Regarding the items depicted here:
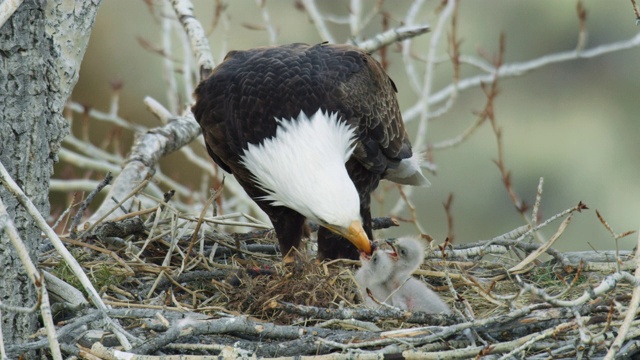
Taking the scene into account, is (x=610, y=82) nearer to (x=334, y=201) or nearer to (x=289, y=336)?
(x=334, y=201)

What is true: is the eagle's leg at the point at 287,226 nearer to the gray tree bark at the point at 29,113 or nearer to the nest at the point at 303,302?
the nest at the point at 303,302

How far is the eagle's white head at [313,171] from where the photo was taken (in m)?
3.85

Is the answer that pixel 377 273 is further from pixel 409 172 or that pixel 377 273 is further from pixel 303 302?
pixel 409 172

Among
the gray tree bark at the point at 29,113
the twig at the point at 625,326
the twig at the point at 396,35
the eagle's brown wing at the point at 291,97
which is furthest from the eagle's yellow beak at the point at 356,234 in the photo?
the twig at the point at 396,35

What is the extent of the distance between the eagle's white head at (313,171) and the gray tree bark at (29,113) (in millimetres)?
1042

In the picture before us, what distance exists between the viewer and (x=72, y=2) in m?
3.24

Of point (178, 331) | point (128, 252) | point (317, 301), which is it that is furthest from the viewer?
point (128, 252)

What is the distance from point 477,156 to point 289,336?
263 inches

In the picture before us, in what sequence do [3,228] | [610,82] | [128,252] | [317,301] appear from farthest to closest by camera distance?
[610,82], [128,252], [317,301], [3,228]

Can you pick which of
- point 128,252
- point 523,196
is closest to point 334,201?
point 128,252

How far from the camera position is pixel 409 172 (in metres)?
5.23

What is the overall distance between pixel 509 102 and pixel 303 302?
21.4 ft

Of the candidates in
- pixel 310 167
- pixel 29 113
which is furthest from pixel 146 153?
pixel 29 113

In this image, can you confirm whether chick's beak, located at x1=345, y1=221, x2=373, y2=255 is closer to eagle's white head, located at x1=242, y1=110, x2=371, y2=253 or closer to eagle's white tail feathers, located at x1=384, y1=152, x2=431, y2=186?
eagle's white head, located at x1=242, y1=110, x2=371, y2=253
